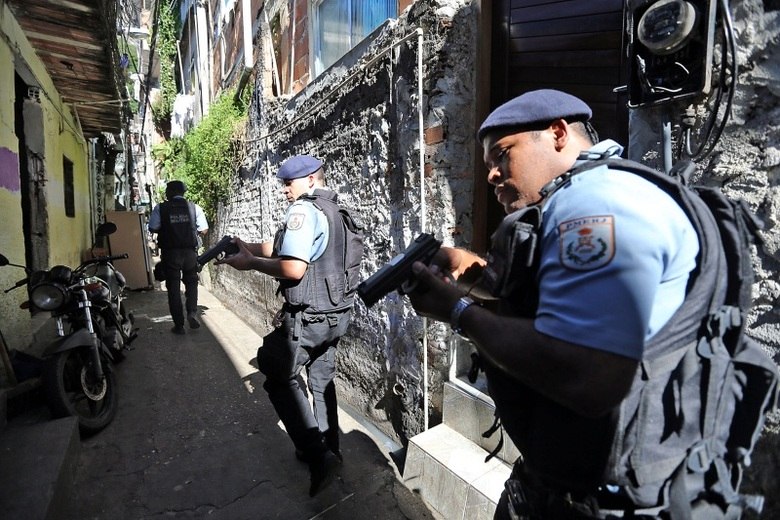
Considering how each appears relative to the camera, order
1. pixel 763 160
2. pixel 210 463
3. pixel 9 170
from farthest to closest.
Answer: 1. pixel 9 170
2. pixel 210 463
3. pixel 763 160

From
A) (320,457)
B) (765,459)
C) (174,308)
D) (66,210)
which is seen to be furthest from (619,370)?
(66,210)

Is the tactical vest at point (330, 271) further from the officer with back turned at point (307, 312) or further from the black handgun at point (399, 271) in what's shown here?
the black handgun at point (399, 271)

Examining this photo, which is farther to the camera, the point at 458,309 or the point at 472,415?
the point at 472,415

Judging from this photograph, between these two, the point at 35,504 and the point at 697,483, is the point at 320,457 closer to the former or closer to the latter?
the point at 35,504

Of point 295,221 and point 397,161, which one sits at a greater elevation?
point 397,161

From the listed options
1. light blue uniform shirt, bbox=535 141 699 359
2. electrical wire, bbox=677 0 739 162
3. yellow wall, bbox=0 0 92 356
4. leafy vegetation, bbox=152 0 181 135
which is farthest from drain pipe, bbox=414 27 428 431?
leafy vegetation, bbox=152 0 181 135

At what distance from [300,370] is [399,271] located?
1.55m

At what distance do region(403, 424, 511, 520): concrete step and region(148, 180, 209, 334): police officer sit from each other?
4229mm

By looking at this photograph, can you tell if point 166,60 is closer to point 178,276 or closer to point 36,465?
point 178,276

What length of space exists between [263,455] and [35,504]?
1.21 meters

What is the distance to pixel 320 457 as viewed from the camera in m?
2.47

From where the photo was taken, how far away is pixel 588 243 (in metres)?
0.82

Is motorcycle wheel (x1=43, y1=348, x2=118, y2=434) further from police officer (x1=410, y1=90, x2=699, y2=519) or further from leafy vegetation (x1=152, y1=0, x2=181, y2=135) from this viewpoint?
leafy vegetation (x1=152, y1=0, x2=181, y2=135)

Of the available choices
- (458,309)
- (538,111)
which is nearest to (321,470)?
(458,309)
